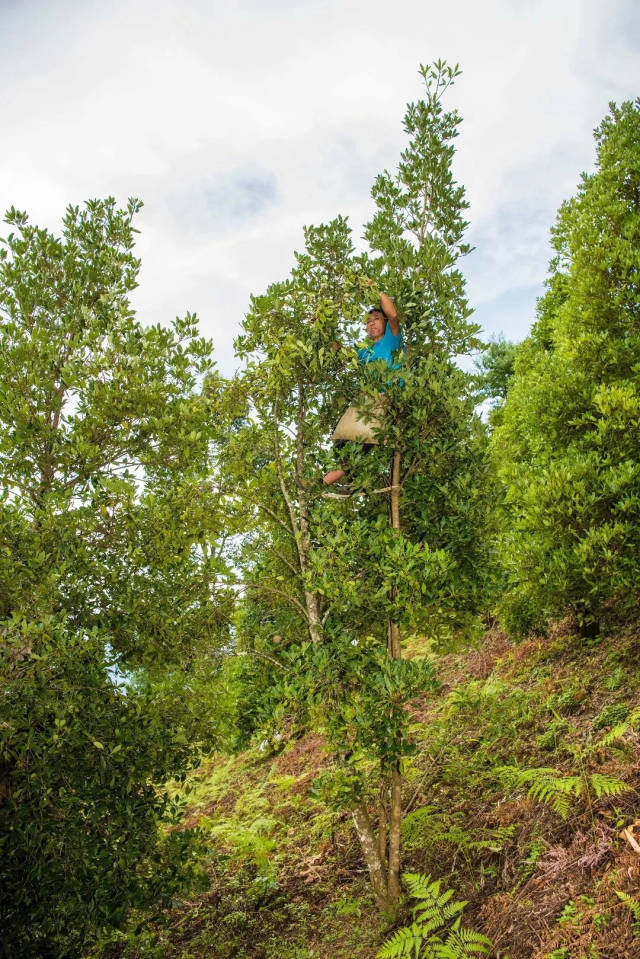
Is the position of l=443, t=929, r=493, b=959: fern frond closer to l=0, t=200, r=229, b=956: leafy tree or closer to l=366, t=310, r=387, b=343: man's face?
l=0, t=200, r=229, b=956: leafy tree

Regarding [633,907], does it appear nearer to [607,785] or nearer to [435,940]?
[607,785]

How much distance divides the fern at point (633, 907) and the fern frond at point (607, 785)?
2.78ft

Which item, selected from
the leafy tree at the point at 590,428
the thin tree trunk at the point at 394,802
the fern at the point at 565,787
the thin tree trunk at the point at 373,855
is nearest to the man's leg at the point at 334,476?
the thin tree trunk at the point at 394,802

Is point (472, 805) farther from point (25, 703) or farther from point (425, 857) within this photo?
point (25, 703)

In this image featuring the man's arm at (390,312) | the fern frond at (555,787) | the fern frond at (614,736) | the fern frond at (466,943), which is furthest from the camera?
the man's arm at (390,312)

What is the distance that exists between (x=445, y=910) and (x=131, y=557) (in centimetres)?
355

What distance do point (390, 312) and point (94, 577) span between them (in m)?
3.56

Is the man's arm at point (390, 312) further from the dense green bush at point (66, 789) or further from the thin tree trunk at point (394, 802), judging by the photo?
the dense green bush at point (66, 789)

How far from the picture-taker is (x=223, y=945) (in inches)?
227

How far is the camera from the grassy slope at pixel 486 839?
4047mm

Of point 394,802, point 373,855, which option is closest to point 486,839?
point 394,802

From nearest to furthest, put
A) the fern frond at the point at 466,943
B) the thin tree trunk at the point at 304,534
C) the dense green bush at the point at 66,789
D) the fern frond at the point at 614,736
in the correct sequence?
the dense green bush at the point at 66,789 < the fern frond at the point at 466,943 < the fern frond at the point at 614,736 < the thin tree trunk at the point at 304,534

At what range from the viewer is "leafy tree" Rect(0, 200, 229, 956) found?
385 centimetres

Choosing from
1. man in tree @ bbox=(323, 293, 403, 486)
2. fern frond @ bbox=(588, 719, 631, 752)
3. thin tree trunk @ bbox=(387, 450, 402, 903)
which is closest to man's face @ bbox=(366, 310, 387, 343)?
man in tree @ bbox=(323, 293, 403, 486)
